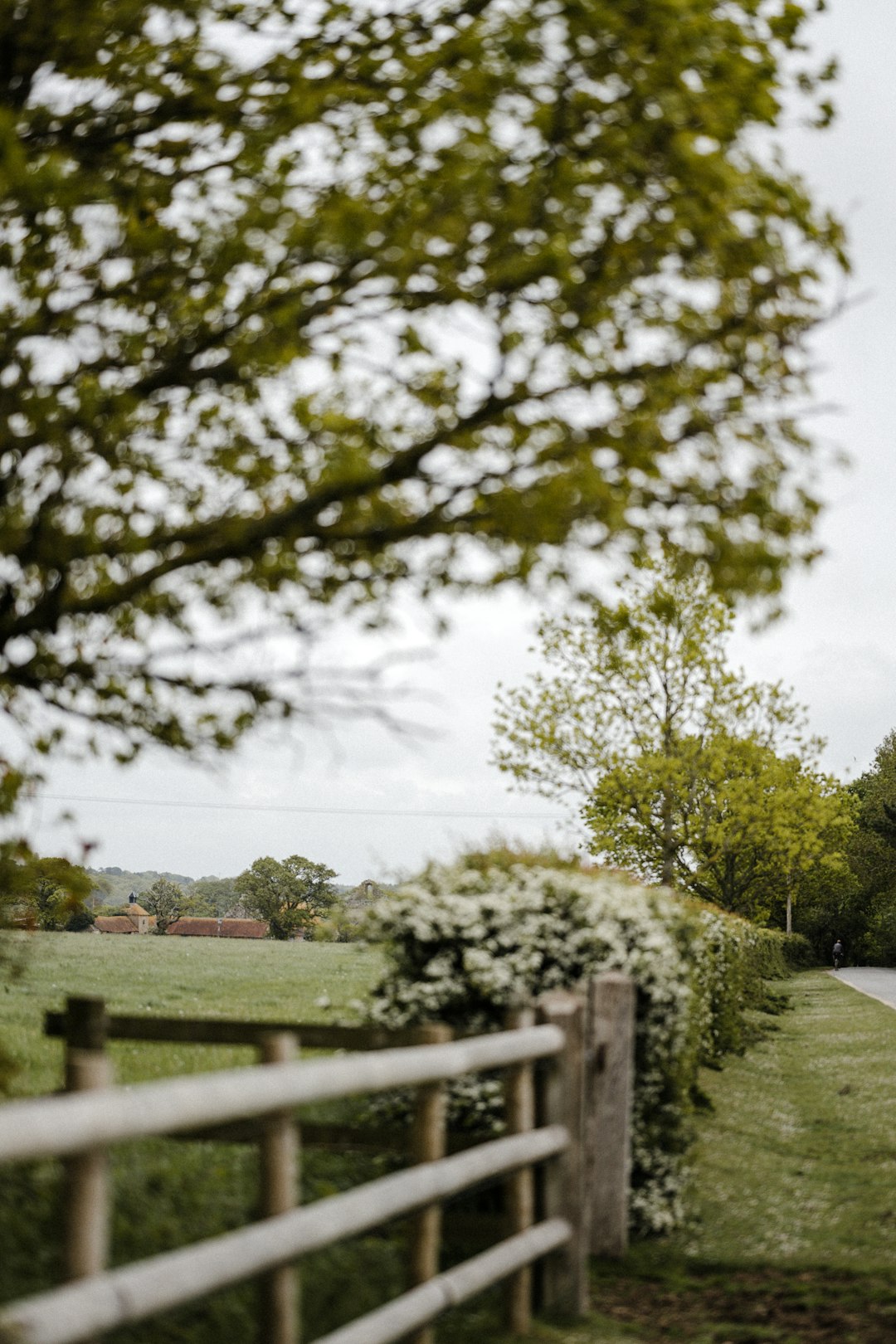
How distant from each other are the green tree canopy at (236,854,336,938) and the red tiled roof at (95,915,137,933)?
12.1 meters

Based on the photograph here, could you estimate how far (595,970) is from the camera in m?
7.88

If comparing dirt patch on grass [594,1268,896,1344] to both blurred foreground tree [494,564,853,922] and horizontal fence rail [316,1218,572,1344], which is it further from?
blurred foreground tree [494,564,853,922]

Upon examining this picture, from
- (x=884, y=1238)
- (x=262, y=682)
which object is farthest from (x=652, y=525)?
(x=884, y=1238)

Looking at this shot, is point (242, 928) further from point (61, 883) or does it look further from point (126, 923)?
point (61, 883)

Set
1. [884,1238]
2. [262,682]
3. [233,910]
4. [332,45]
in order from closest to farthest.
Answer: [262,682]
[332,45]
[884,1238]
[233,910]

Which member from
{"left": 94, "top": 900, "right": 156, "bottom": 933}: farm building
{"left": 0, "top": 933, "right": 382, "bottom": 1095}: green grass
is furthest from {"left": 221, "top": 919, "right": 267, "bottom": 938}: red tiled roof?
{"left": 0, "top": 933, "right": 382, "bottom": 1095}: green grass

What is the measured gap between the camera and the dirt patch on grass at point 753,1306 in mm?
6105

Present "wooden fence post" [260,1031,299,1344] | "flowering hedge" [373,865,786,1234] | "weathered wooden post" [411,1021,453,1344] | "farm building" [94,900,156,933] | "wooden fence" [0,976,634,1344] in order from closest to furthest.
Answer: "wooden fence" [0,976,634,1344], "wooden fence post" [260,1031,299,1344], "weathered wooden post" [411,1021,453,1344], "flowering hedge" [373,865,786,1234], "farm building" [94,900,156,933]

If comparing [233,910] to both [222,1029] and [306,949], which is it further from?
[222,1029]

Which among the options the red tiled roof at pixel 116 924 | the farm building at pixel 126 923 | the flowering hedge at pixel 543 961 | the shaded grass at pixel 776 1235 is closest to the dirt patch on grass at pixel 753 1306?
the shaded grass at pixel 776 1235

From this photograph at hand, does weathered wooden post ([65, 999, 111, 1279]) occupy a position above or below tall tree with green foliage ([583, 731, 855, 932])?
below

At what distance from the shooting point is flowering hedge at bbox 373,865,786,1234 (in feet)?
25.7

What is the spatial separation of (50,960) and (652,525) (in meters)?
28.0

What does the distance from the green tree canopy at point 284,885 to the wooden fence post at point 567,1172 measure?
104223mm
